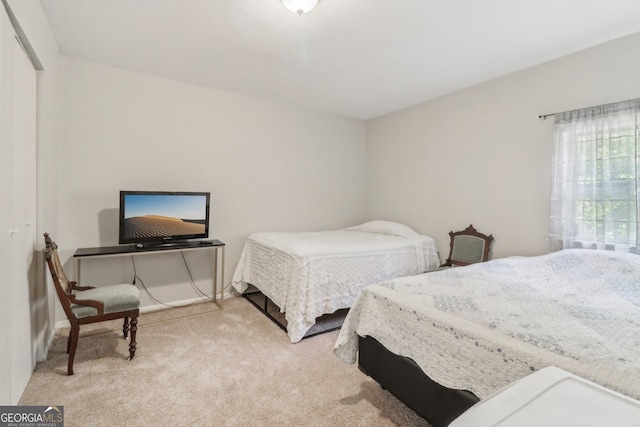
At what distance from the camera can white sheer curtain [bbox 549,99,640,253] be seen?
7.43 ft

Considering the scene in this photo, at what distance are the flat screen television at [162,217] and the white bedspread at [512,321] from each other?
2.14 metres

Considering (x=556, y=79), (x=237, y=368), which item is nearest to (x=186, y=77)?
(x=237, y=368)

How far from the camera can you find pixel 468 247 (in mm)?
3326

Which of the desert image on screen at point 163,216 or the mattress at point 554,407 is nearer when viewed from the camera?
the mattress at point 554,407

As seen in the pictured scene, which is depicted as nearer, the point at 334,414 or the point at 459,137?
the point at 334,414

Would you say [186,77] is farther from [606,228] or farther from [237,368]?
[606,228]

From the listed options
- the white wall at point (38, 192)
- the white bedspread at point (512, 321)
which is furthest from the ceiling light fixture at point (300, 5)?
the white bedspread at point (512, 321)

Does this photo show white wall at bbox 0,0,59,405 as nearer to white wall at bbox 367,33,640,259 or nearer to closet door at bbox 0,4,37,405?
closet door at bbox 0,4,37,405

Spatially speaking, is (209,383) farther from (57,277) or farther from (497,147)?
(497,147)

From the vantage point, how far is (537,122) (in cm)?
283

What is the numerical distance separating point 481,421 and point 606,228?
265cm

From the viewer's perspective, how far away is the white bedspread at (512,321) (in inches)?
43.7

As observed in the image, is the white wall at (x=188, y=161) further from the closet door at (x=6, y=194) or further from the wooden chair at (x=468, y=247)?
the wooden chair at (x=468, y=247)

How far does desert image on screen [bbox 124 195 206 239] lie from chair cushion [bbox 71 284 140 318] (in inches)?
29.4
